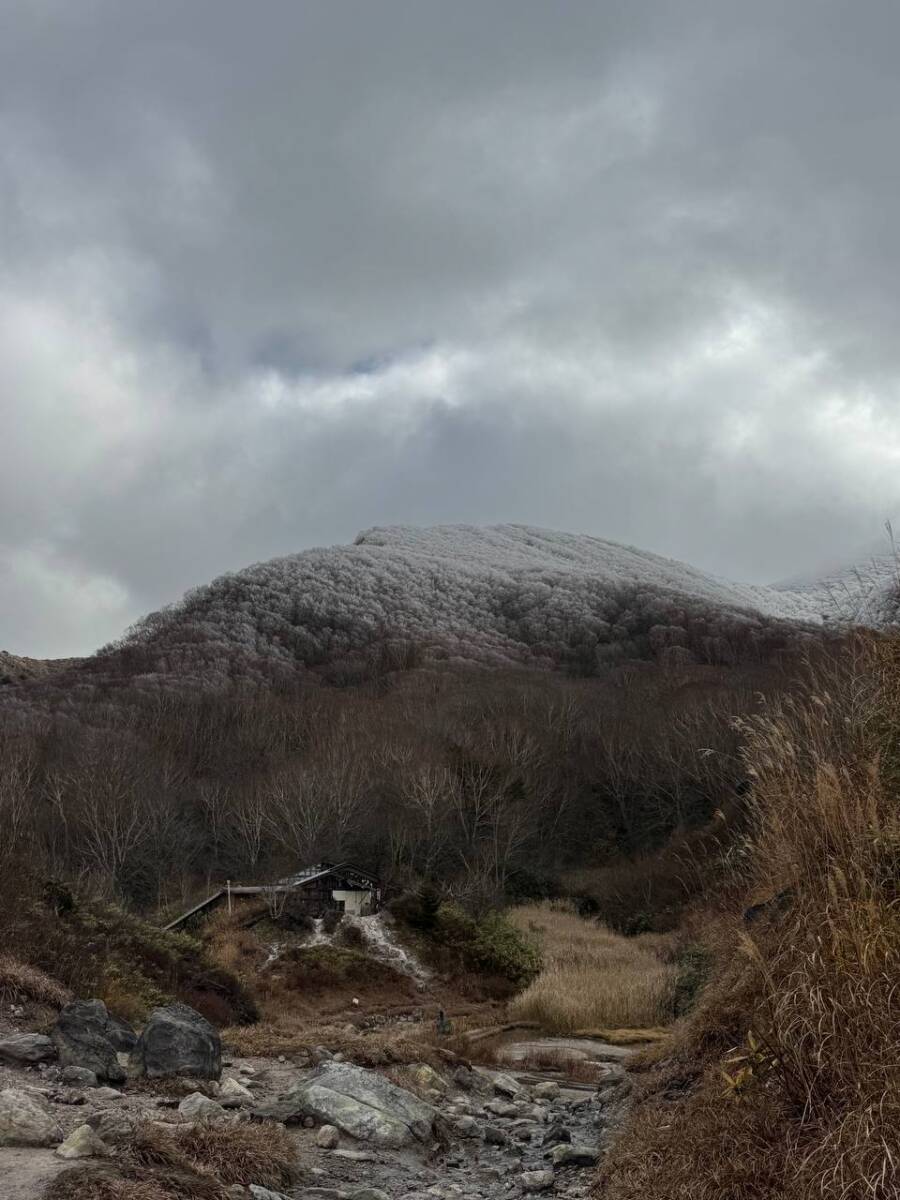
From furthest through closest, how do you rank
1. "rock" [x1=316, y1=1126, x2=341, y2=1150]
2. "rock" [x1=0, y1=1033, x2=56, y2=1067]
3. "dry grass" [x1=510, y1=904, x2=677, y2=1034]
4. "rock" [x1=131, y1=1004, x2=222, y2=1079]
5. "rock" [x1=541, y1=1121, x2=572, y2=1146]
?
"dry grass" [x1=510, y1=904, x2=677, y2=1034], "rock" [x1=541, y1=1121, x2=572, y2=1146], "rock" [x1=131, y1=1004, x2=222, y2=1079], "rock" [x1=0, y1=1033, x2=56, y2=1067], "rock" [x1=316, y1=1126, x2=341, y2=1150]

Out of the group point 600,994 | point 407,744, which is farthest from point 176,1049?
point 407,744

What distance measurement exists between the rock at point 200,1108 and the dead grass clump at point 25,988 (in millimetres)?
3371

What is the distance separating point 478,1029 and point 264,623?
7314cm

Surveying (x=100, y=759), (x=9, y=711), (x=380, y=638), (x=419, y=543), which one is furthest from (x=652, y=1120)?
(x=419, y=543)

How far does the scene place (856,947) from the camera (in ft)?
15.9

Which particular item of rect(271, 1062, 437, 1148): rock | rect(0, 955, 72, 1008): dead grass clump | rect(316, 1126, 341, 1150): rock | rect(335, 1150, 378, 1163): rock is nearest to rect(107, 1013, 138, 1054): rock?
rect(0, 955, 72, 1008): dead grass clump

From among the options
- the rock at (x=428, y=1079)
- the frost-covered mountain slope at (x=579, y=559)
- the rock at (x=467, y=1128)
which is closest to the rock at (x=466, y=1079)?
the rock at (x=428, y=1079)

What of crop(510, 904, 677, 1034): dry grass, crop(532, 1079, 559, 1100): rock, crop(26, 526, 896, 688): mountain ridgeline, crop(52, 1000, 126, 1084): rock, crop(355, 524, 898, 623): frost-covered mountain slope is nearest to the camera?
crop(52, 1000, 126, 1084): rock

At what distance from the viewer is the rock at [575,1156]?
8.16 meters

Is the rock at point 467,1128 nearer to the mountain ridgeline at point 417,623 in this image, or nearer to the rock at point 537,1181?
the rock at point 537,1181

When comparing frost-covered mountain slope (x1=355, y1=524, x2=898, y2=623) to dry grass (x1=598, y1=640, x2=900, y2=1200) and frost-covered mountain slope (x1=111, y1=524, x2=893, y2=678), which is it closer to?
frost-covered mountain slope (x1=111, y1=524, x2=893, y2=678)

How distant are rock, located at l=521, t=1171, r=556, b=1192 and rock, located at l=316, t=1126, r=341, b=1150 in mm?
1542

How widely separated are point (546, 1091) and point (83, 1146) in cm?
802

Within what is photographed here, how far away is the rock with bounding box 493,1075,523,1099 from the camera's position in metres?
12.1
